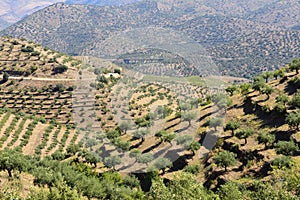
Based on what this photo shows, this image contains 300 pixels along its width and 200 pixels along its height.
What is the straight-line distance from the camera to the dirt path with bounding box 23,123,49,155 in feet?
166

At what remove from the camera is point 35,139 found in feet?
182

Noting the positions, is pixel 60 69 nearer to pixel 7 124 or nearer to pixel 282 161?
pixel 7 124

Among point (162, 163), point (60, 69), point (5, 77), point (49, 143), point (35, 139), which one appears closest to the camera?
point (162, 163)

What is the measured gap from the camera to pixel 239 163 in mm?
36344

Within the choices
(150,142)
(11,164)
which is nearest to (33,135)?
(150,142)

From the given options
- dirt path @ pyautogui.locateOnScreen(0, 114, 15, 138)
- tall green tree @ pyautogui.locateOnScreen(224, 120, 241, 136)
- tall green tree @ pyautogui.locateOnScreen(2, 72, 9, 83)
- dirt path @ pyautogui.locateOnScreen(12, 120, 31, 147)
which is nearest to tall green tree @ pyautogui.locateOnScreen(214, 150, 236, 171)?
tall green tree @ pyautogui.locateOnScreen(224, 120, 241, 136)

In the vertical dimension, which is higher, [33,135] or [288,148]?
[288,148]

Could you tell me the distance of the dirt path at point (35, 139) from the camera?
5072 cm

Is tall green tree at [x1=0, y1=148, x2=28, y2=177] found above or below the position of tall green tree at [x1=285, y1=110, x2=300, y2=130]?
below

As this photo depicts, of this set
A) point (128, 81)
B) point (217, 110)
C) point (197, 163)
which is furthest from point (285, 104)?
point (128, 81)

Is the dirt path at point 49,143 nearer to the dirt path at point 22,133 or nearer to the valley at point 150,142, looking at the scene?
the valley at point 150,142

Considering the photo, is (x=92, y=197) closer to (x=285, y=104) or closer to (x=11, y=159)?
(x=11, y=159)

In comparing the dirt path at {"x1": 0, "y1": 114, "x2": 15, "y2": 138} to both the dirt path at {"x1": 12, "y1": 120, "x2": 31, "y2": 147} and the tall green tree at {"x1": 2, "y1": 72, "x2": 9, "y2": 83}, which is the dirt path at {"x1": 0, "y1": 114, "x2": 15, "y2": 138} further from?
the tall green tree at {"x1": 2, "y1": 72, "x2": 9, "y2": 83}

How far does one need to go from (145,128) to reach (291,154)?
19076 mm
